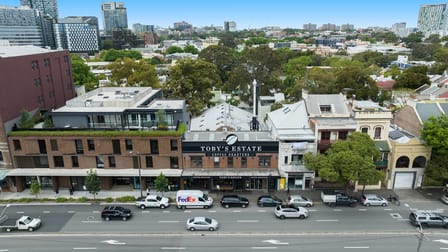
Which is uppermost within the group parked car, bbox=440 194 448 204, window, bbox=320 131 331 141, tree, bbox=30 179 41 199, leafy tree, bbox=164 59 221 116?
leafy tree, bbox=164 59 221 116

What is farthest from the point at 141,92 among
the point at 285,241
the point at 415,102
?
the point at 415,102

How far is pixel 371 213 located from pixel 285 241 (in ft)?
42.8

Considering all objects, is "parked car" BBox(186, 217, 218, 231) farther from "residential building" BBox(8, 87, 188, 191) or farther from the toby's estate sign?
the toby's estate sign

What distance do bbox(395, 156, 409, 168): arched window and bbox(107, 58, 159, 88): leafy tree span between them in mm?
56389

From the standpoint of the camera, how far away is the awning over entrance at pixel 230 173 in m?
41.9

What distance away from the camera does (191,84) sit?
67.2 m

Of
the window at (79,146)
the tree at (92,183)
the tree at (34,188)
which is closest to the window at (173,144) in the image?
the tree at (92,183)

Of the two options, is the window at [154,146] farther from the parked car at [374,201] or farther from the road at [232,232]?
the parked car at [374,201]

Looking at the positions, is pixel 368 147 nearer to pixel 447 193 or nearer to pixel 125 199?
pixel 447 193

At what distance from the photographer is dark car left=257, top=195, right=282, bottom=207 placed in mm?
38906

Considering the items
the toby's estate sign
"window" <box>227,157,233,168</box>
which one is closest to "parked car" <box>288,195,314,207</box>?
the toby's estate sign

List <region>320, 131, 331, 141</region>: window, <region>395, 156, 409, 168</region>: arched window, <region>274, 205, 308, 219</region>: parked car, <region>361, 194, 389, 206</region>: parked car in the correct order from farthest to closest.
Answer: <region>395, 156, 409, 168</region>: arched window < <region>320, 131, 331, 141</region>: window < <region>361, 194, 389, 206</region>: parked car < <region>274, 205, 308, 219</region>: parked car

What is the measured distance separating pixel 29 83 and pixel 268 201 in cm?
4050

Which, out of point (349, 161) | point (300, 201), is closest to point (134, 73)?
point (300, 201)
